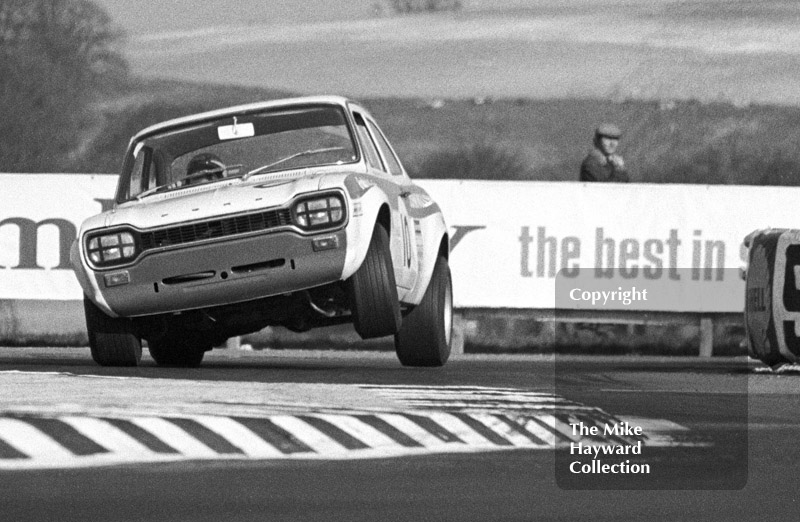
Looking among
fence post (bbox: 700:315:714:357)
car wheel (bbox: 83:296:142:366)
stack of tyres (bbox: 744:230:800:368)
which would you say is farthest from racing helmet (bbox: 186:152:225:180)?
fence post (bbox: 700:315:714:357)

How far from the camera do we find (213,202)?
9625mm

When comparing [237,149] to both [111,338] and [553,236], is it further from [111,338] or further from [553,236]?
[553,236]

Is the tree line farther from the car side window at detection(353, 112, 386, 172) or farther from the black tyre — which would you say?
the black tyre

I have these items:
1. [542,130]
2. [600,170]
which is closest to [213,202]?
[600,170]

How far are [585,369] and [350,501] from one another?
714cm

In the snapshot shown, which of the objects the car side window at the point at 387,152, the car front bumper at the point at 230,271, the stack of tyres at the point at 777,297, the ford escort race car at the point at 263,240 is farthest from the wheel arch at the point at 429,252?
the stack of tyres at the point at 777,297

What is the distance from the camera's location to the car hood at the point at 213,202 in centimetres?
950

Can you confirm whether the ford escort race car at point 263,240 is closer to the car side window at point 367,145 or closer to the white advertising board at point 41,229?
the car side window at point 367,145

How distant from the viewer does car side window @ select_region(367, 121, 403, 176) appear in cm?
1112

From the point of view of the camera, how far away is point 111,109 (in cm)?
5166

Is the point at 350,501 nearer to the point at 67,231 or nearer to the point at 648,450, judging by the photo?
the point at 648,450

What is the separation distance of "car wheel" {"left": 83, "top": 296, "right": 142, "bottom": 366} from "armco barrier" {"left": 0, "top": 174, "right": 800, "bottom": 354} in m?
5.68

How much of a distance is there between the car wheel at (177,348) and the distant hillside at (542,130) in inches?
1149

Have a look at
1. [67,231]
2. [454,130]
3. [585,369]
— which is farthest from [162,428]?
[454,130]
